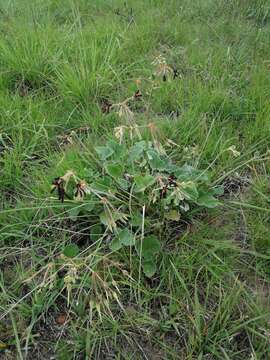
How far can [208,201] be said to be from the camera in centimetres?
187

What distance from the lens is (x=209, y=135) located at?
2244 millimetres

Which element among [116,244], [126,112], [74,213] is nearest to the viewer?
[126,112]

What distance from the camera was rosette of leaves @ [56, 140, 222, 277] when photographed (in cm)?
174

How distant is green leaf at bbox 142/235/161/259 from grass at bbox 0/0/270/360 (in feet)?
0.18

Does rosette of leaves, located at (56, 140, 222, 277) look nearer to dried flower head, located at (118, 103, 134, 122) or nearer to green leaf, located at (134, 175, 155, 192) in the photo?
green leaf, located at (134, 175, 155, 192)

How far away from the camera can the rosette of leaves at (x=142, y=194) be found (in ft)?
5.71

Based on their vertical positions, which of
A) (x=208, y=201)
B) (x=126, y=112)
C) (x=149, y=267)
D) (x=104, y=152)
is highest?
(x=126, y=112)

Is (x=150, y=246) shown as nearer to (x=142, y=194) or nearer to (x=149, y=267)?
(x=149, y=267)

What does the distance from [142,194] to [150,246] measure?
0.21m

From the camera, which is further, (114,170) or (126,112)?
(114,170)

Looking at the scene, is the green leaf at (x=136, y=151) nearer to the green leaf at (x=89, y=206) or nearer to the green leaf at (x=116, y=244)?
A: the green leaf at (x=89, y=206)

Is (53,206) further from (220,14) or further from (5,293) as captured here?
(220,14)

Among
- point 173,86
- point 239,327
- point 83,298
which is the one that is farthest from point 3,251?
point 173,86

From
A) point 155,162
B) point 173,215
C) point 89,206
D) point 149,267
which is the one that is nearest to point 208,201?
point 173,215
